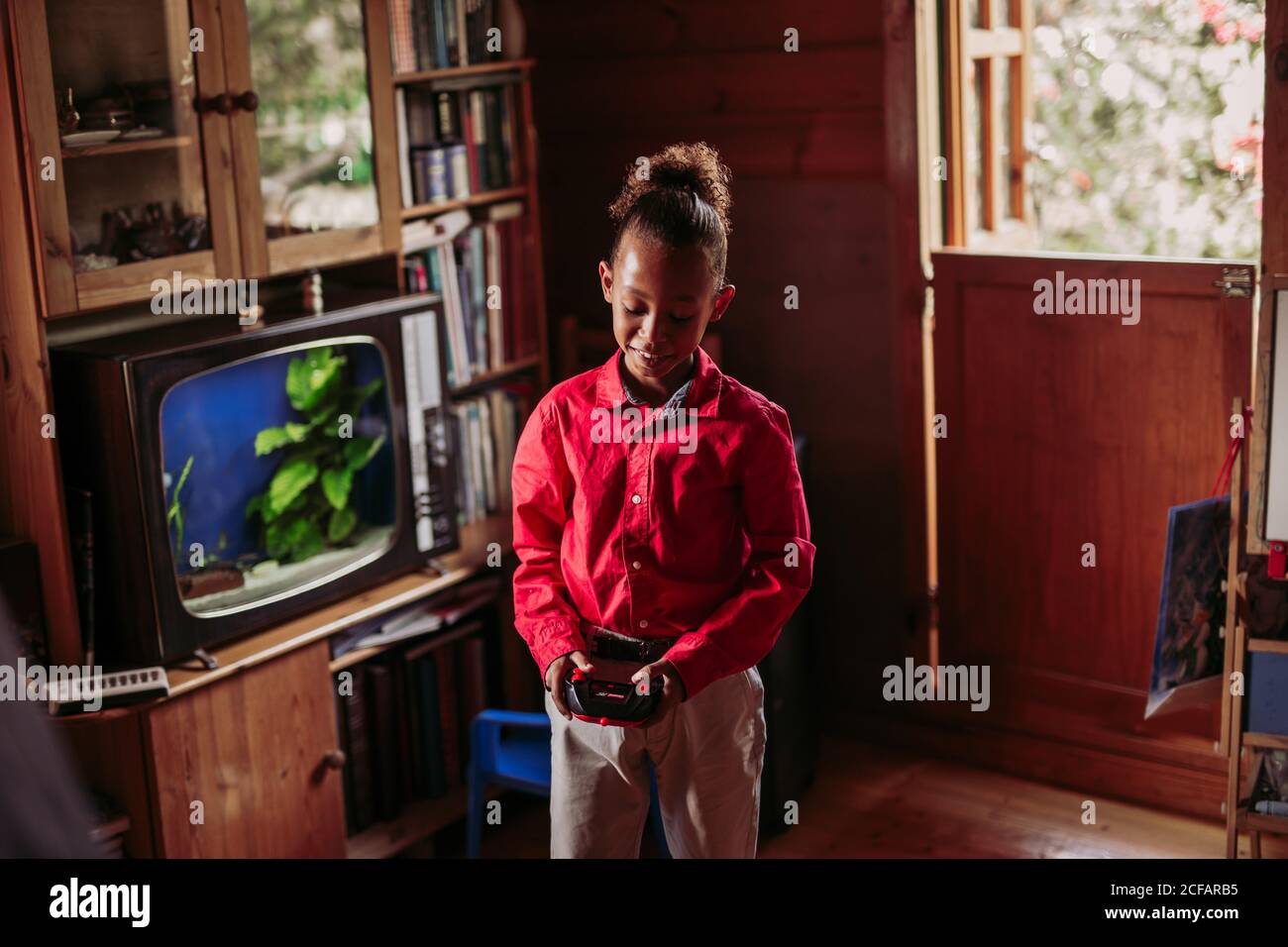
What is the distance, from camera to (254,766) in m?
2.37

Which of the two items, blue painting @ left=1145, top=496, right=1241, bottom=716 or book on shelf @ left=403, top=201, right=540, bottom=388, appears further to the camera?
book on shelf @ left=403, top=201, right=540, bottom=388

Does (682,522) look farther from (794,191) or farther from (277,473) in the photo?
(794,191)

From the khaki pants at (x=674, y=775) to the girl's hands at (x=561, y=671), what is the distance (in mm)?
48

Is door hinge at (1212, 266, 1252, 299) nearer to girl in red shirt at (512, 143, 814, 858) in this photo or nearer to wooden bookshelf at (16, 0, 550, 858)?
girl in red shirt at (512, 143, 814, 858)

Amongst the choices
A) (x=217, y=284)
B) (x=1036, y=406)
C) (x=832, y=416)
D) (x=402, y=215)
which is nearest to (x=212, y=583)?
(x=217, y=284)

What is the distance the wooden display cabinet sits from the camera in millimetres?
2031

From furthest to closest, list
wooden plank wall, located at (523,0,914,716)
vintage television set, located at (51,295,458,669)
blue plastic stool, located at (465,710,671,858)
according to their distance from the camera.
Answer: wooden plank wall, located at (523,0,914,716) → blue plastic stool, located at (465,710,671,858) → vintage television set, located at (51,295,458,669)

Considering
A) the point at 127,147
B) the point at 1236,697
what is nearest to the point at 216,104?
the point at 127,147

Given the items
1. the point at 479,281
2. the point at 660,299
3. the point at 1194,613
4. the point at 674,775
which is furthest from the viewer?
the point at 479,281

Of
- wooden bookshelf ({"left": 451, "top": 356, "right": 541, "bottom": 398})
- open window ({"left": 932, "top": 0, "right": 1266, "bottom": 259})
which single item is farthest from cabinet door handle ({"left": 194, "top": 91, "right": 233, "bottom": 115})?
open window ({"left": 932, "top": 0, "right": 1266, "bottom": 259})

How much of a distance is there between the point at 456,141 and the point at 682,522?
1455 mm

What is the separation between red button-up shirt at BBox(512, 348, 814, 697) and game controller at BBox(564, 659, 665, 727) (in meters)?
0.05
